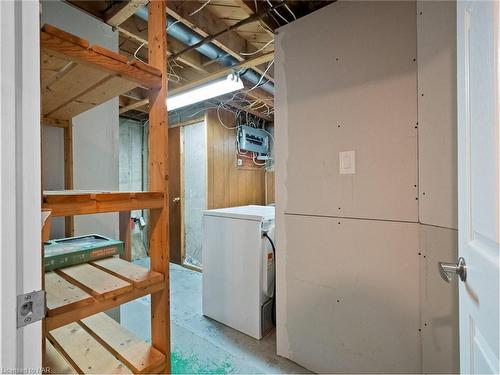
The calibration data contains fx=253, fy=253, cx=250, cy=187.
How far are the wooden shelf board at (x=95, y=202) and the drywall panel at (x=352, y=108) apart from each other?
1.02m

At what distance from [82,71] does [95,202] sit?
0.42 meters

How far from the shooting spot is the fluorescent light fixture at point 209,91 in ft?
7.32

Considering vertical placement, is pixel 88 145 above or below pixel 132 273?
above

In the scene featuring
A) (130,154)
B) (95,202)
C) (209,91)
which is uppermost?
(209,91)

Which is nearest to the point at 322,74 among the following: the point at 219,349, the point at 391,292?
the point at 391,292

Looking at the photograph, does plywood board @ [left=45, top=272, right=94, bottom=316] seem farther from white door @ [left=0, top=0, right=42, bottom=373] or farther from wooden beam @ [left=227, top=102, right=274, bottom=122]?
wooden beam @ [left=227, top=102, right=274, bottom=122]

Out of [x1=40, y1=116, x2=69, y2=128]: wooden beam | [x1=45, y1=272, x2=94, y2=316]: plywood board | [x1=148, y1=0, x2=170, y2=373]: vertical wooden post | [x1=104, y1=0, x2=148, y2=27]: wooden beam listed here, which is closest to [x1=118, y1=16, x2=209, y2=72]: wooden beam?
[x1=104, y1=0, x2=148, y2=27]: wooden beam

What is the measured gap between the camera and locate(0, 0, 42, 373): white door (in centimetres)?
46

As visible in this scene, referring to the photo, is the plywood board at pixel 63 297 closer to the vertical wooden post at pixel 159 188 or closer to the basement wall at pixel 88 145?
the vertical wooden post at pixel 159 188

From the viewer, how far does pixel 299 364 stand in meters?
1.66

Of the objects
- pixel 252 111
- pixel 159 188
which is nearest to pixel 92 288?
pixel 159 188

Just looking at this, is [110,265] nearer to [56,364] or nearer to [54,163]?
[56,364]

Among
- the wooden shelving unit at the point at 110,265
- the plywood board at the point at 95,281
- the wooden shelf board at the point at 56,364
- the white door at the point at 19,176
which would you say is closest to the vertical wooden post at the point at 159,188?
the wooden shelving unit at the point at 110,265

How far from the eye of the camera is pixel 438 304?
117 centimetres
